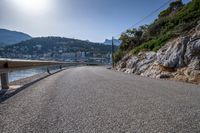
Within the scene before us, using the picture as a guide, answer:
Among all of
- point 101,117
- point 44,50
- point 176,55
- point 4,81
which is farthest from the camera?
point 44,50

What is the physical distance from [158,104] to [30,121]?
258 cm

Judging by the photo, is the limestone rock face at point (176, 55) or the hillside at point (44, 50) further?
the hillside at point (44, 50)

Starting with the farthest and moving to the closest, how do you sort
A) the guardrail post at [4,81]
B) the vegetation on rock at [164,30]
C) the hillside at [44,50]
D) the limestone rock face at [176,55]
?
1. the hillside at [44,50]
2. the vegetation on rock at [164,30]
3. the limestone rock face at [176,55]
4. the guardrail post at [4,81]

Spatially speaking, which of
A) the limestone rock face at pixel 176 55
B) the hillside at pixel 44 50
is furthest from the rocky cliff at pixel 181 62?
the hillside at pixel 44 50

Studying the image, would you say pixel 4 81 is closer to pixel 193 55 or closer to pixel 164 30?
pixel 193 55

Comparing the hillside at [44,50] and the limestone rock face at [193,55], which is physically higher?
the hillside at [44,50]

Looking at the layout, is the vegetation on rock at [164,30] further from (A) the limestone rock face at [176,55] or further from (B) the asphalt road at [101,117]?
(B) the asphalt road at [101,117]

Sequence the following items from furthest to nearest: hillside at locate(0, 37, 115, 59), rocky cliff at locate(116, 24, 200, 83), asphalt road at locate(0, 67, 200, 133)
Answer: hillside at locate(0, 37, 115, 59) < rocky cliff at locate(116, 24, 200, 83) < asphalt road at locate(0, 67, 200, 133)

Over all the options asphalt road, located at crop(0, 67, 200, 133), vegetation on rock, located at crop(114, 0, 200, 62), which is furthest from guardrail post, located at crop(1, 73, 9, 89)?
vegetation on rock, located at crop(114, 0, 200, 62)

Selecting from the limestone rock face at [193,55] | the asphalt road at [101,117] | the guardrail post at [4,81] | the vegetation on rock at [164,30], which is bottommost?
the asphalt road at [101,117]

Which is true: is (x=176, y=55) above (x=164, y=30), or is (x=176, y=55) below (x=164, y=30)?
below

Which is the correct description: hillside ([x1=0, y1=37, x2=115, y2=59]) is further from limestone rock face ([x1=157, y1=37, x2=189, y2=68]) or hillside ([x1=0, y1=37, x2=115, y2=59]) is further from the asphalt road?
the asphalt road

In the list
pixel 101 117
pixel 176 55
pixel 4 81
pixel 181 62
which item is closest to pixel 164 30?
pixel 176 55

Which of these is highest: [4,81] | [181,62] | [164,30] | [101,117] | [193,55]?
[164,30]
